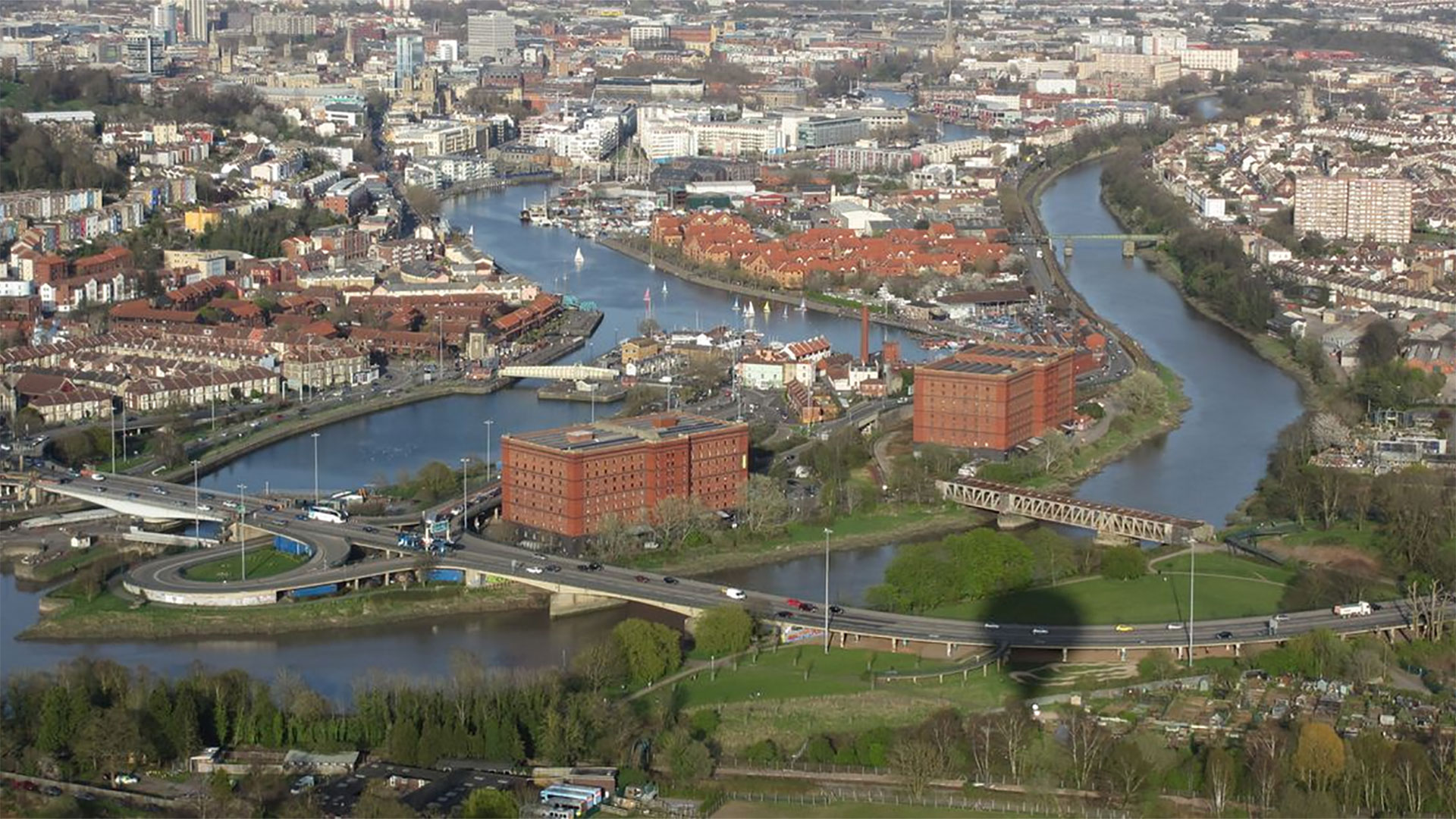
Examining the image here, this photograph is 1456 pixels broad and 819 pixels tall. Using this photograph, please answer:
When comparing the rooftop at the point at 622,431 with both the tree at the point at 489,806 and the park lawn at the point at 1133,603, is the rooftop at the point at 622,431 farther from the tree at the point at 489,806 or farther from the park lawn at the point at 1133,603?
the tree at the point at 489,806

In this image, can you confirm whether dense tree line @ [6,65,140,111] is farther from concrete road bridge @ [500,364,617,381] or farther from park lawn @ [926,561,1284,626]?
park lawn @ [926,561,1284,626]

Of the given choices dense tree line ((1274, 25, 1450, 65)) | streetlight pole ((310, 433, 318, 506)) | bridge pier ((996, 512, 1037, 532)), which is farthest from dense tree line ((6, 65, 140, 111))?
dense tree line ((1274, 25, 1450, 65))

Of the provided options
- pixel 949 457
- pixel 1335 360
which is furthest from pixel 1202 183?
pixel 949 457

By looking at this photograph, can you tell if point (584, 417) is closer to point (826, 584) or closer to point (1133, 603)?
point (826, 584)

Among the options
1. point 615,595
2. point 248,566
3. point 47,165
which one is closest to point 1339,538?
point 615,595

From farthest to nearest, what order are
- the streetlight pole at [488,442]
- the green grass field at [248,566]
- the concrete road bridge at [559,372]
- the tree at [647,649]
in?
the concrete road bridge at [559,372], the streetlight pole at [488,442], the green grass field at [248,566], the tree at [647,649]

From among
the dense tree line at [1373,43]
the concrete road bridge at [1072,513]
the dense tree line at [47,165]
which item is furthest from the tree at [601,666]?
the dense tree line at [1373,43]

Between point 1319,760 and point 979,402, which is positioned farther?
point 979,402
